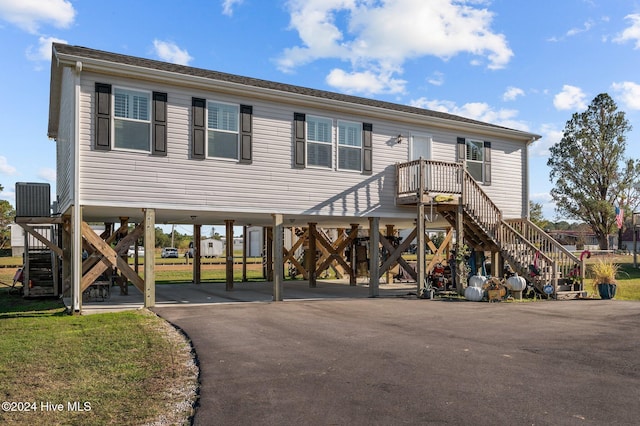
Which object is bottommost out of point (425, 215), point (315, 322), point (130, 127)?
point (315, 322)

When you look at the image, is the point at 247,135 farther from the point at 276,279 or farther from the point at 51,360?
the point at 51,360

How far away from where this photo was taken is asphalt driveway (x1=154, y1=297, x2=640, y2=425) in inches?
200

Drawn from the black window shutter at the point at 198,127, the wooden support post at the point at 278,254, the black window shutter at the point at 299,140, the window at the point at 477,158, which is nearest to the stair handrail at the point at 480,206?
the window at the point at 477,158

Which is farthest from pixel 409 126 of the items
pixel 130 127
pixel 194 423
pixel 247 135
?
pixel 194 423

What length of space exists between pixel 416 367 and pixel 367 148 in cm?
1065

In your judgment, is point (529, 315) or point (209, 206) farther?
point (209, 206)

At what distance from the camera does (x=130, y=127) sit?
13180 mm

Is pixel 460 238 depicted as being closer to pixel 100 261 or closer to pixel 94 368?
pixel 100 261

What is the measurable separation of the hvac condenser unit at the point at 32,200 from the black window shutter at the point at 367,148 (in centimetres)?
981

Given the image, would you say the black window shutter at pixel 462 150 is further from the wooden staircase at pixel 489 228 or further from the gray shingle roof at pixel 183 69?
the wooden staircase at pixel 489 228

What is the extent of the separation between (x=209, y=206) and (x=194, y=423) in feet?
32.2

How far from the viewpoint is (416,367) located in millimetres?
6836

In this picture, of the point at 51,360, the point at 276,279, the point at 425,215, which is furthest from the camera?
the point at 425,215

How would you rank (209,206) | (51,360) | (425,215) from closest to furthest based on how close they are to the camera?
(51,360)
(209,206)
(425,215)
